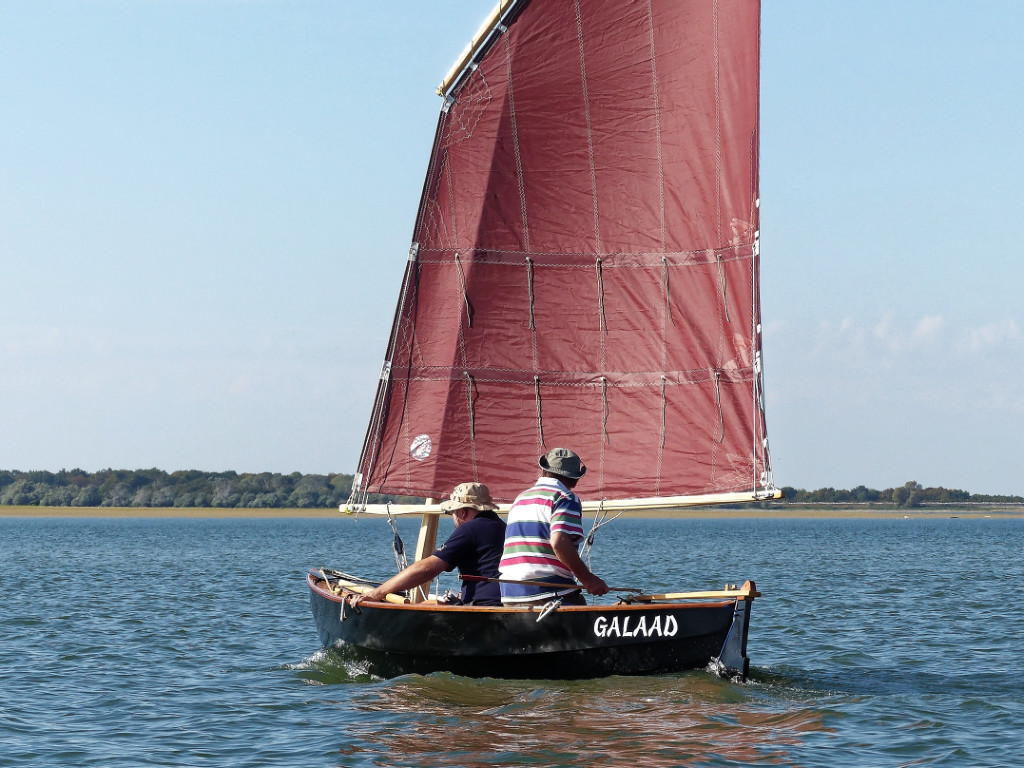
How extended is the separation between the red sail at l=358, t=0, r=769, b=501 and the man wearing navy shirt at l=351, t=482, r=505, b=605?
3.16 metres

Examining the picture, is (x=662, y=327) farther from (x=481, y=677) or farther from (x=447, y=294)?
(x=481, y=677)

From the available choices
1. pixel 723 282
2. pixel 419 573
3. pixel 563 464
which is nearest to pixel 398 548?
pixel 419 573

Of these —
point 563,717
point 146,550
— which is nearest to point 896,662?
point 563,717

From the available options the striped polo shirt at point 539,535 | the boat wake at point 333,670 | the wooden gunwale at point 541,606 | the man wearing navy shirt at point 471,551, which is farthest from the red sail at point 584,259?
the striped polo shirt at point 539,535

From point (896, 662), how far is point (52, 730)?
452 inches

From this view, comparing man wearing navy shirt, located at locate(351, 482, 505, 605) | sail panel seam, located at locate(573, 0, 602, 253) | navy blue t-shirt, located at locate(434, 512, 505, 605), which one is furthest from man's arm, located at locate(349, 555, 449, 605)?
sail panel seam, located at locate(573, 0, 602, 253)

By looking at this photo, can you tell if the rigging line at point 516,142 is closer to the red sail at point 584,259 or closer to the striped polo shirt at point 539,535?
the red sail at point 584,259

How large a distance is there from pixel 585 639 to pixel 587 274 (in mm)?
5710

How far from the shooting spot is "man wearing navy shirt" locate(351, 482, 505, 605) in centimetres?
1351

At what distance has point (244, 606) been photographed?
Result: 28266 millimetres

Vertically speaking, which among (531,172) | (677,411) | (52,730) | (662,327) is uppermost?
(531,172)

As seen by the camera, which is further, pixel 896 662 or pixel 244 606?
pixel 244 606

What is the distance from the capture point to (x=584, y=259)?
1725 cm

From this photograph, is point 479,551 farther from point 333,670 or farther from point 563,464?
point 333,670
